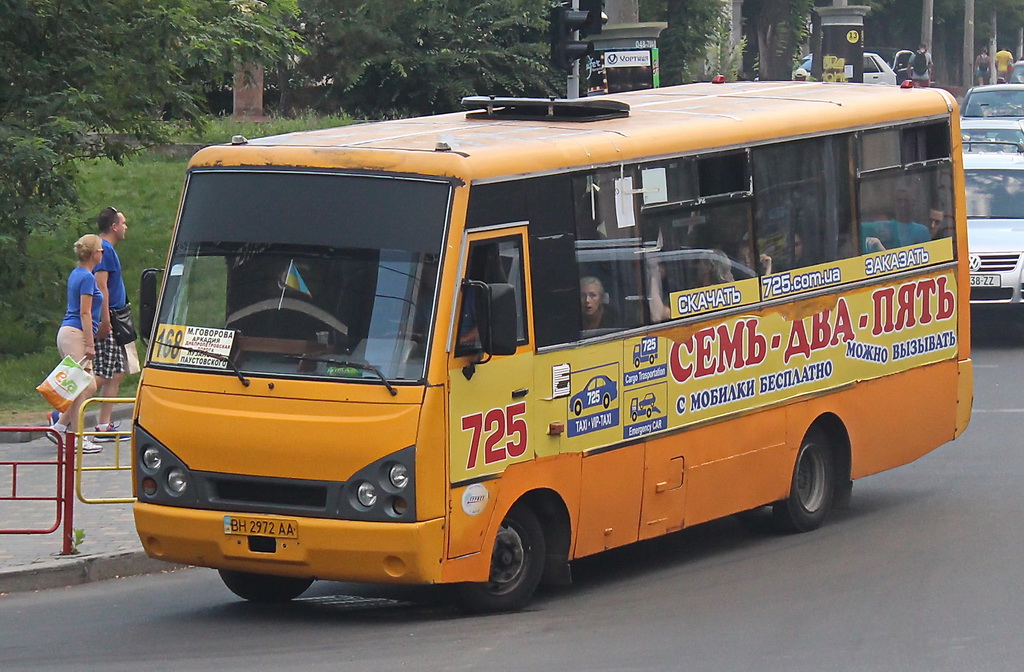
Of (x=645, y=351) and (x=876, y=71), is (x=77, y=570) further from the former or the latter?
(x=876, y=71)

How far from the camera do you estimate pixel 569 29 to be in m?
18.9

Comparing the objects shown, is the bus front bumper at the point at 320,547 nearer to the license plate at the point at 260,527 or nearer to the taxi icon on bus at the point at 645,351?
the license plate at the point at 260,527

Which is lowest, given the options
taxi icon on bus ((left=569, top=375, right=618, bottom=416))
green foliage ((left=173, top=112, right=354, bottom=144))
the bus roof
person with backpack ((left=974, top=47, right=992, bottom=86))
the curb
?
the curb

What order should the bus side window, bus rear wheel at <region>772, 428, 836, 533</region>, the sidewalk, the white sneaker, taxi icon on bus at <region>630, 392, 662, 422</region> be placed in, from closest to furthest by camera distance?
taxi icon on bus at <region>630, 392, 662, 422</region> < the sidewalk < the bus side window < bus rear wheel at <region>772, 428, 836, 533</region> < the white sneaker

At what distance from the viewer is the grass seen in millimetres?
17219

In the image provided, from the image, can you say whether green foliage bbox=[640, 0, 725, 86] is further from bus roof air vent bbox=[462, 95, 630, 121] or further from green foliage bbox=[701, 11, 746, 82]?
bus roof air vent bbox=[462, 95, 630, 121]

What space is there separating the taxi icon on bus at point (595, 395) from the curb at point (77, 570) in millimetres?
2576

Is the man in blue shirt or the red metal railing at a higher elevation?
the man in blue shirt

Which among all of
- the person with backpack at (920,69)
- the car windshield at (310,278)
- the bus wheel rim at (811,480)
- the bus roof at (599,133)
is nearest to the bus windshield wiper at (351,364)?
the car windshield at (310,278)

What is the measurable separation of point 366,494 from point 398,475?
18 centimetres

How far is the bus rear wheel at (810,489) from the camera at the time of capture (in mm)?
11555

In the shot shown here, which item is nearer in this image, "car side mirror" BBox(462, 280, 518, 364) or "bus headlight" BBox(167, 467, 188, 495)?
"car side mirror" BBox(462, 280, 518, 364)

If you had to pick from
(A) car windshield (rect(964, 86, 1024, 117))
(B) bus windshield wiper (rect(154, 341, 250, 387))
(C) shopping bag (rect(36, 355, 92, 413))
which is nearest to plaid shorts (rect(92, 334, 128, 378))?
(C) shopping bag (rect(36, 355, 92, 413))

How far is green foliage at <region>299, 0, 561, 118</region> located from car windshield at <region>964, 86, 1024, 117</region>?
1141cm
